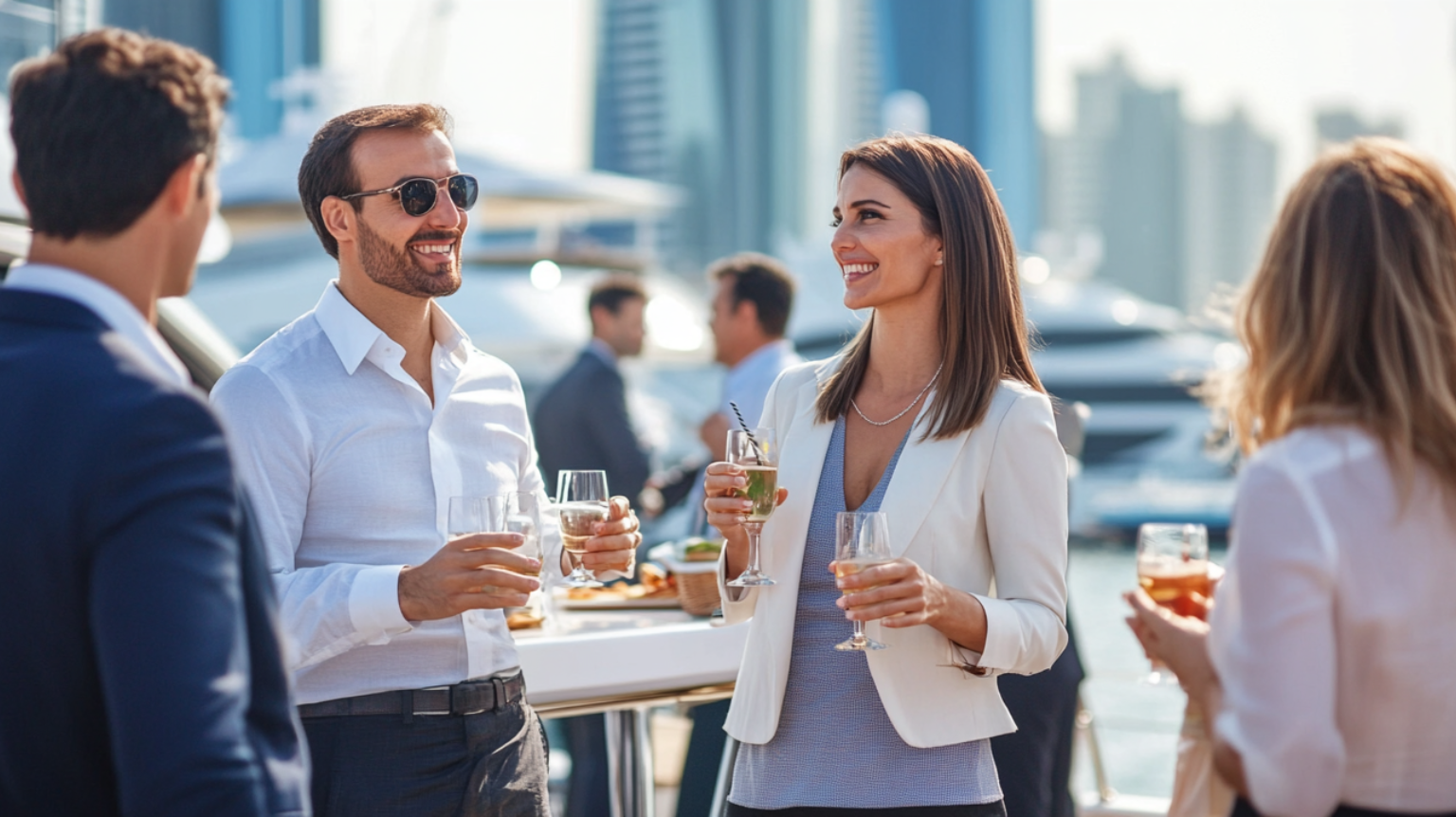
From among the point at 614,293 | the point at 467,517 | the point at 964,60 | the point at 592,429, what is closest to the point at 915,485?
the point at 467,517

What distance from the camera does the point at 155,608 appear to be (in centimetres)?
124

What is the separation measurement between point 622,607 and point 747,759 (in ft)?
4.99

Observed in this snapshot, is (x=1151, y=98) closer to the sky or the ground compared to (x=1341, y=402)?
closer to the sky

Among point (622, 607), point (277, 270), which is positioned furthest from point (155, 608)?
point (277, 270)

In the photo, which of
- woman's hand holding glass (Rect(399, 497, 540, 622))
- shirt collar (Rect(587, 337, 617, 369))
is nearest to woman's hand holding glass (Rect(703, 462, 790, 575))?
woman's hand holding glass (Rect(399, 497, 540, 622))

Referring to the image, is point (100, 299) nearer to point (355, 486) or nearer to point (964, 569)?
point (355, 486)

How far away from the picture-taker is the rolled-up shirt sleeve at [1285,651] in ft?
4.74

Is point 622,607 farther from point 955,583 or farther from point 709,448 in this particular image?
point 709,448

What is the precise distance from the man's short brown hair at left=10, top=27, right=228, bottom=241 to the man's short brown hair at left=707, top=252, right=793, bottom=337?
452 centimetres

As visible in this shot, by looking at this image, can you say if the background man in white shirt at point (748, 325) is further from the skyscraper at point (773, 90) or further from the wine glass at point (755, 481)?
the skyscraper at point (773, 90)

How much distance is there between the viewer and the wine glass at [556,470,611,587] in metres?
2.47

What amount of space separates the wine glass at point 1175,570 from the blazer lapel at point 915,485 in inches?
14.7

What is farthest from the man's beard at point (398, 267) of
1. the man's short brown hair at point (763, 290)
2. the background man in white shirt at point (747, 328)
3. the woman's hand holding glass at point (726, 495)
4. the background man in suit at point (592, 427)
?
the background man in suit at point (592, 427)

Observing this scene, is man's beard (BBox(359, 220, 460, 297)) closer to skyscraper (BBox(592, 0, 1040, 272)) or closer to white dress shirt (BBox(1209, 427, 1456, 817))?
white dress shirt (BBox(1209, 427, 1456, 817))
